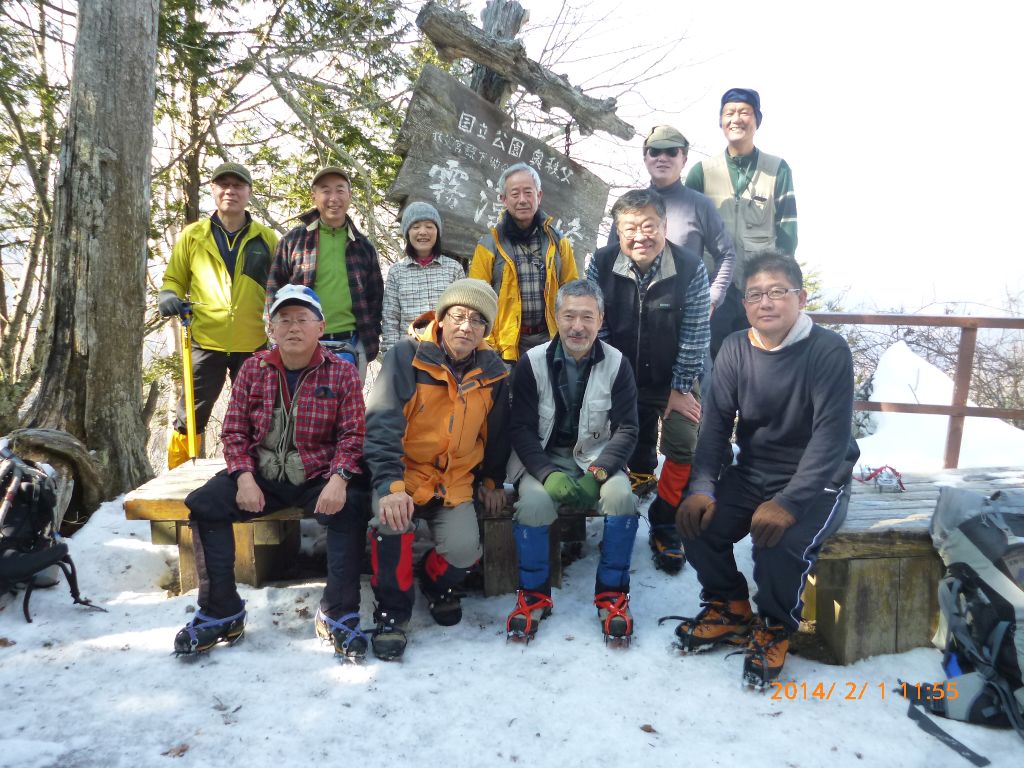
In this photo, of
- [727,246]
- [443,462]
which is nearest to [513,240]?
[727,246]

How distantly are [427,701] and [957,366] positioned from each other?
14.9 feet

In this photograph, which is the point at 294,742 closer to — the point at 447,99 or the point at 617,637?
the point at 617,637

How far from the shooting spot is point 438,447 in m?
2.93

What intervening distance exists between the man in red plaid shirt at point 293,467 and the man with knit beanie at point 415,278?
980 mm

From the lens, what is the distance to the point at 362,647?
262 centimetres

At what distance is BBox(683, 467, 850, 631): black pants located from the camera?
8.39ft

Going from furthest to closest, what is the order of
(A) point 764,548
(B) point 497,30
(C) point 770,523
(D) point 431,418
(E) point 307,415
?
(B) point 497,30, (D) point 431,418, (E) point 307,415, (A) point 764,548, (C) point 770,523

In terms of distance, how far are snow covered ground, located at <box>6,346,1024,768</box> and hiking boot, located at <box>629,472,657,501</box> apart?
929mm

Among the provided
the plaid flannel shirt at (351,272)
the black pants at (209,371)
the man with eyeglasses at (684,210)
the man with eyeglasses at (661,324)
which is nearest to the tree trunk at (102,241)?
the black pants at (209,371)

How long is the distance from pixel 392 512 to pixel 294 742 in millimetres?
895

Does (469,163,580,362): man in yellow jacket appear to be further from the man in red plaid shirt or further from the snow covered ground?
the snow covered ground

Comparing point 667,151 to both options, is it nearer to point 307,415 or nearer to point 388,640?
point 307,415

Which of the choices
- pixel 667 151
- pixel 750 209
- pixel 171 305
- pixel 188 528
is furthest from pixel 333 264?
pixel 750 209

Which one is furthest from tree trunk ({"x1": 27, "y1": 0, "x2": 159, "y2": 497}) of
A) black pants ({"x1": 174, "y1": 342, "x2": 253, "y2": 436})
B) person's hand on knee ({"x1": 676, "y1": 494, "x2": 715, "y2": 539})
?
person's hand on knee ({"x1": 676, "y1": 494, "x2": 715, "y2": 539})
